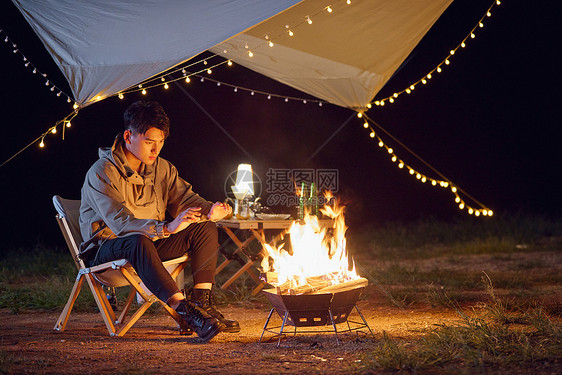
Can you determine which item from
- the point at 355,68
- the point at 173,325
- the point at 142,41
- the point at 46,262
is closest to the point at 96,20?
the point at 142,41

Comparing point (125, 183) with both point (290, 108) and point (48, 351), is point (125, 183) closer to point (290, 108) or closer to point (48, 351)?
point (48, 351)

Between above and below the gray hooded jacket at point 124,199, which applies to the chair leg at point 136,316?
below

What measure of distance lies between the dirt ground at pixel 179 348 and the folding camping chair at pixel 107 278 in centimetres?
8

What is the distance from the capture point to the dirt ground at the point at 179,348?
2385 millimetres

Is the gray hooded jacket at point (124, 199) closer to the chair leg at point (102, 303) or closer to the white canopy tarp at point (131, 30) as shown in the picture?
the chair leg at point (102, 303)

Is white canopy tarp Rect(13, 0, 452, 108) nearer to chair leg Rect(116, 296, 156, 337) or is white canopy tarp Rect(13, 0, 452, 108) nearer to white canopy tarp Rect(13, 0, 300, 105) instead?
white canopy tarp Rect(13, 0, 300, 105)

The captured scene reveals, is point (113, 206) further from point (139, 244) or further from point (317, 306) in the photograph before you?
point (317, 306)

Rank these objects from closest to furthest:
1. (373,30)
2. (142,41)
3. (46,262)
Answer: (142,41), (373,30), (46,262)

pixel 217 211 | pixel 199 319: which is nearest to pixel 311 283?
pixel 199 319

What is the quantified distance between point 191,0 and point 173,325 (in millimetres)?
1816

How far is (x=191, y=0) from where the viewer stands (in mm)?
3293

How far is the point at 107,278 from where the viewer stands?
312cm

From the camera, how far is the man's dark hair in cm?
317

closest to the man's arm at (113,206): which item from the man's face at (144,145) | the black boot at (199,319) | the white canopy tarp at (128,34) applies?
the man's face at (144,145)
